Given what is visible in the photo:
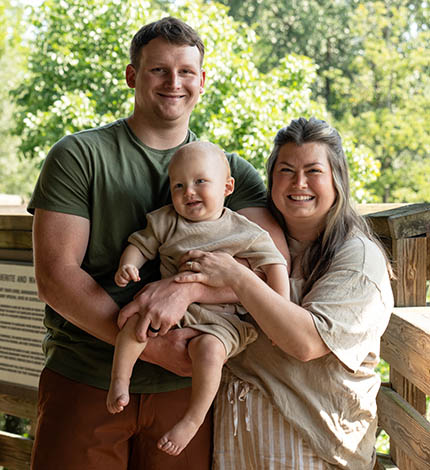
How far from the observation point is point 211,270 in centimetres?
193

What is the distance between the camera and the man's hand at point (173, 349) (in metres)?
1.92

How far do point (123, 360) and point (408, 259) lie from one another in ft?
3.59

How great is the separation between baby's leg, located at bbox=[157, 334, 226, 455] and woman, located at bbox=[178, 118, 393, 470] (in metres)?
0.16

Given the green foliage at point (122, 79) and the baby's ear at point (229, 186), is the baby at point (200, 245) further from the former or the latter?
the green foliage at point (122, 79)

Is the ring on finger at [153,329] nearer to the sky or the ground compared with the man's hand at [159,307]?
nearer to the ground

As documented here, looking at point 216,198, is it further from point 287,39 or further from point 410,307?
point 287,39

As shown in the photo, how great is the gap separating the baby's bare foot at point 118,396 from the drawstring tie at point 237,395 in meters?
0.37

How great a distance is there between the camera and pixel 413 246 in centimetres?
233

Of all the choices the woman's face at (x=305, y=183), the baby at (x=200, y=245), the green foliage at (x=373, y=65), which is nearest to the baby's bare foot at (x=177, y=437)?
the baby at (x=200, y=245)

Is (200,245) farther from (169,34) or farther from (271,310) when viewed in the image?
(169,34)

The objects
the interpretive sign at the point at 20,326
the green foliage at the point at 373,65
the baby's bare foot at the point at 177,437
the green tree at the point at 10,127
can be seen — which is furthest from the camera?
→ the green tree at the point at 10,127

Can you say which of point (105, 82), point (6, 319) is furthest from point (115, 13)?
point (6, 319)

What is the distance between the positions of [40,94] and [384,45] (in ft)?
26.5

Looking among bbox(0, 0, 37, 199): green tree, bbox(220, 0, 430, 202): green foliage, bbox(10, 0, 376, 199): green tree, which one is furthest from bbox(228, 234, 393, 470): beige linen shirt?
bbox(0, 0, 37, 199): green tree
